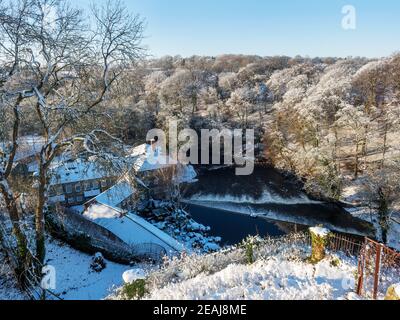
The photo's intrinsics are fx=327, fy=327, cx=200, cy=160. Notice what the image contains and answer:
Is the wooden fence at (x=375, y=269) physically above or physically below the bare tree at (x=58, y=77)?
below

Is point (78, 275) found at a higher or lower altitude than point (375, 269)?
lower

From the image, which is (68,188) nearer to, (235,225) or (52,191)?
(52,191)

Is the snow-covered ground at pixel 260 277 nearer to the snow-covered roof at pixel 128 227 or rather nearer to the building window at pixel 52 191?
the snow-covered roof at pixel 128 227

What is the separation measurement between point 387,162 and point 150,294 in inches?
783

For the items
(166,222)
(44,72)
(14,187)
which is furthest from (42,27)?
(166,222)

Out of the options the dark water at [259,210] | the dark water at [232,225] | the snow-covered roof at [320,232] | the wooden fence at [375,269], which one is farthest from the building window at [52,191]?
the wooden fence at [375,269]

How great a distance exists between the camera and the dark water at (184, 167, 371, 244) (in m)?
20.1

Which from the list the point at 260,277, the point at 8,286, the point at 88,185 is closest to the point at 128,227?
the point at 8,286

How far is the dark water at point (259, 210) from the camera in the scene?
65.8 feet

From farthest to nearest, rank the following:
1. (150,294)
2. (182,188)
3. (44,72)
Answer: (182,188) < (44,72) < (150,294)

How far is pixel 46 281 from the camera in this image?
1042 cm

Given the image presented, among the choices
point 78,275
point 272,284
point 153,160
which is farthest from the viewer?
point 153,160

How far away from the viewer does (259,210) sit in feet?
74.9
